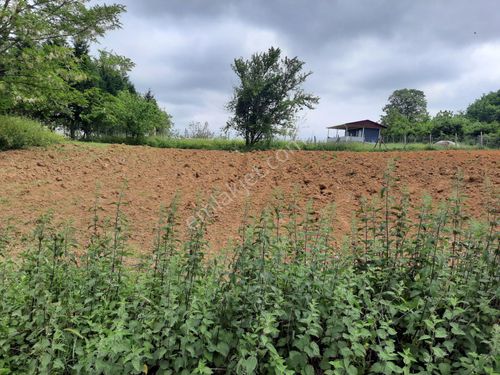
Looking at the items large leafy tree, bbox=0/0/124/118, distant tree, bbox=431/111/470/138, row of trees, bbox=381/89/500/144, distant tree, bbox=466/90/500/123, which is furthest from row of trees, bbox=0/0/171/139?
distant tree, bbox=466/90/500/123

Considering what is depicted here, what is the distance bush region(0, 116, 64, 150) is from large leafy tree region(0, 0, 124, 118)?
2.01 ft

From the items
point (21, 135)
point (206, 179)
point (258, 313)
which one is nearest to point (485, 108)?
point (206, 179)

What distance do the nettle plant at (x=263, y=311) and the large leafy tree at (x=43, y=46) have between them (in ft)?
30.2

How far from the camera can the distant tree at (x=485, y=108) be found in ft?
188

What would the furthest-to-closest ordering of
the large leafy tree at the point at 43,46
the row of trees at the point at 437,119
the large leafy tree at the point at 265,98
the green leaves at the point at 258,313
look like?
1. the row of trees at the point at 437,119
2. the large leafy tree at the point at 265,98
3. the large leafy tree at the point at 43,46
4. the green leaves at the point at 258,313

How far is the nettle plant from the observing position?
5.98ft

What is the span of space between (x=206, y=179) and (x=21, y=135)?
19.4 feet

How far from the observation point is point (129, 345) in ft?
6.02

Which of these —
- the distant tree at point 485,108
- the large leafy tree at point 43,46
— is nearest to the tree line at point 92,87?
the large leafy tree at point 43,46

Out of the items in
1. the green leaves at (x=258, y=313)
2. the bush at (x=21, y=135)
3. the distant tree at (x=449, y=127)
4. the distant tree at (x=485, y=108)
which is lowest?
the green leaves at (x=258, y=313)

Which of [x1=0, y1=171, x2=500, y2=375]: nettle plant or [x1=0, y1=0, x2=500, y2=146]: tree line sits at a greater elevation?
[x1=0, y1=0, x2=500, y2=146]: tree line

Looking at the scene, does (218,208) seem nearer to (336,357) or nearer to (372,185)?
(372,185)

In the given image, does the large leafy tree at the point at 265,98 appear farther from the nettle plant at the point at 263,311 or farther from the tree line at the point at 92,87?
the nettle plant at the point at 263,311

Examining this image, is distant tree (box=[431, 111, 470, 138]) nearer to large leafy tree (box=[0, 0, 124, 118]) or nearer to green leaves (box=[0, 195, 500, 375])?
large leafy tree (box=[0, 0, 124, 118])
